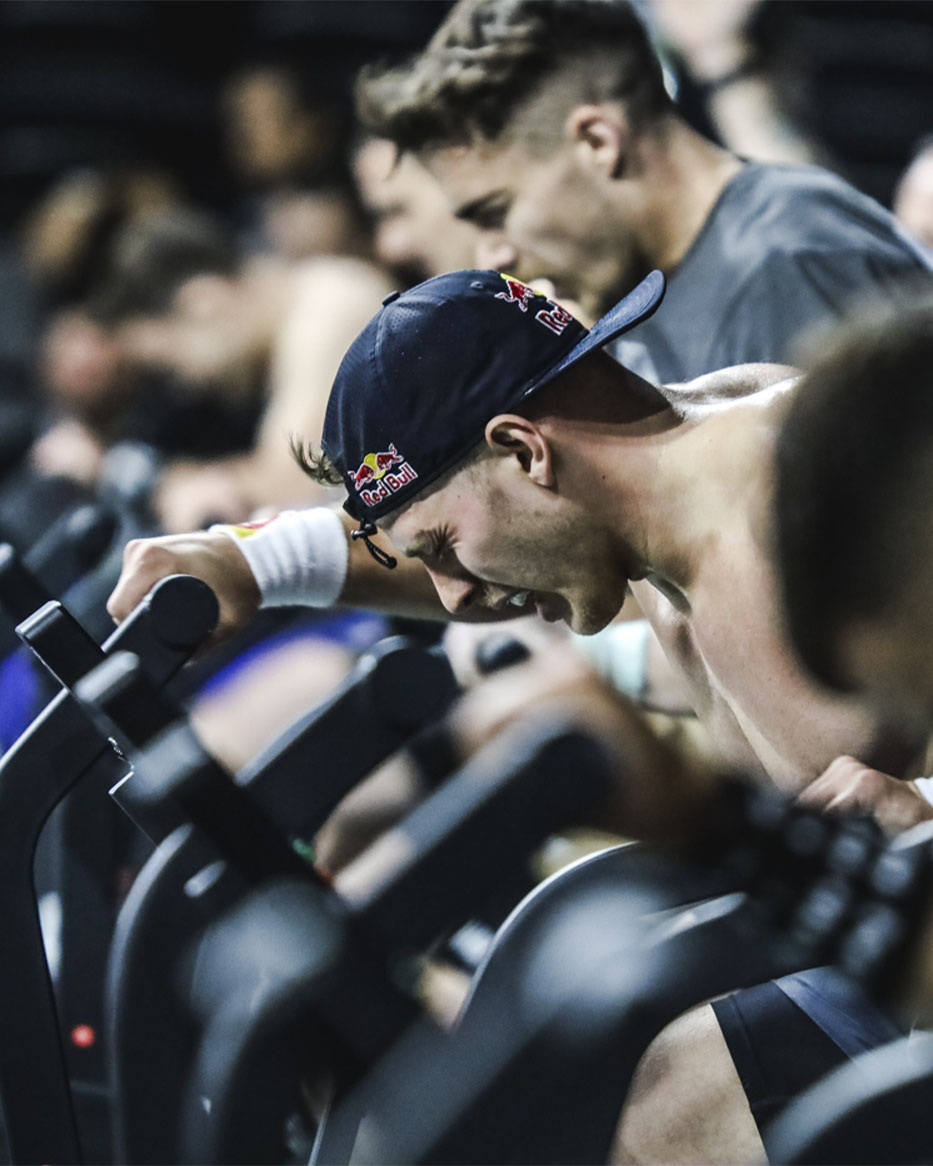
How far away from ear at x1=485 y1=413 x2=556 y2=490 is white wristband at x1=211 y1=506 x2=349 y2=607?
0.33m

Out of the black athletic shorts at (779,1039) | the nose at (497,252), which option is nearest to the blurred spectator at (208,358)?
the nose at (497,252)

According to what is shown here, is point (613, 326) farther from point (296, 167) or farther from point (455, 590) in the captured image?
point (296, 167)

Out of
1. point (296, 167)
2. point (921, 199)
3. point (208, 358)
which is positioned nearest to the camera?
point (921, 199)

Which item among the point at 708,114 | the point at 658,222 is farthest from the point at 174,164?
the point at 658,222

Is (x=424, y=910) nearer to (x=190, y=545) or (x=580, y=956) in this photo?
(x=580, y=956)

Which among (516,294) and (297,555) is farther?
(297,555)

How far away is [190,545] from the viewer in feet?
4.89

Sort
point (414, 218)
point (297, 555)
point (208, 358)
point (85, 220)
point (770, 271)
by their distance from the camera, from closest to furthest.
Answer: point (297, 555) → point (770, 271) → point (414, 218) → point (208, 358) → point (85, 220)

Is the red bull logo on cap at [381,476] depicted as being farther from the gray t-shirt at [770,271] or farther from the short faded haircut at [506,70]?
the short faded haircut at [506,70]

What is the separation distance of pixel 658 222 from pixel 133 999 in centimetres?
133

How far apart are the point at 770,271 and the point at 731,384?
1.34ft

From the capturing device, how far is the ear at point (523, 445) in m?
1.29

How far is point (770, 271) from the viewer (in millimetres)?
1785

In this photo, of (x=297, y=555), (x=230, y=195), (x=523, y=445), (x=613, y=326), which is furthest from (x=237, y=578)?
(x=230, y=195)
